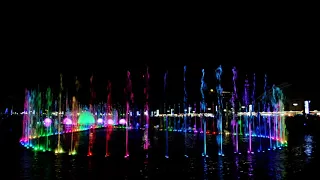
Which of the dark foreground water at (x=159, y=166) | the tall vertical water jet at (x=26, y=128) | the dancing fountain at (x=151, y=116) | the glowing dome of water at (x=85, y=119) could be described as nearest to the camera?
Answer: the dark foreground water at (x=159, y=166)

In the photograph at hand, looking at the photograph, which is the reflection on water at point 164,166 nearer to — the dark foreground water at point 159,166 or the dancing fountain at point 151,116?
the dark foreground water at point 159,166

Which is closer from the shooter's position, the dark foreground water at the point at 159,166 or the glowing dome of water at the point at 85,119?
the dark foreground water at the point at 159,166

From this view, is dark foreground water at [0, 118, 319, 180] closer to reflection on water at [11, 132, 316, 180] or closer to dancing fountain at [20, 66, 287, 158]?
reflection on water at [11, 132, 316, 180]

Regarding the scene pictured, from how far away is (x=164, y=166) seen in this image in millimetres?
10500

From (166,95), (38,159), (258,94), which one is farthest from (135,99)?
(38,159)

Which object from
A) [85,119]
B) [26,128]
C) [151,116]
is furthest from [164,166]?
[151,116]

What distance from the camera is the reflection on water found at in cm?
905

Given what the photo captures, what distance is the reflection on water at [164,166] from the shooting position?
29.7 feet

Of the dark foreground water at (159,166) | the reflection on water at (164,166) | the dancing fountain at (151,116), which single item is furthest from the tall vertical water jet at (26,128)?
the reflection on water at (164,166)

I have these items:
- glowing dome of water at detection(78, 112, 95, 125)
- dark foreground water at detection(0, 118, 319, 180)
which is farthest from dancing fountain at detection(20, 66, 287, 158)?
dark foreground water at detection(0, 118, 319, 180)

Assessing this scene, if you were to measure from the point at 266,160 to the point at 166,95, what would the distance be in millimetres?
56138

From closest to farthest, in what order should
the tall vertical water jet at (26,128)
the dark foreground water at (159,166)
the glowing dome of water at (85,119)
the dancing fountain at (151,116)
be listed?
the dark foreground water at (159,166), the tall vertical water jet at (26,128), the dancing fountain at (151,116), the glowing dome of water at (85,119)

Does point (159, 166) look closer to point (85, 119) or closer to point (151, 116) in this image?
point (85, 119)

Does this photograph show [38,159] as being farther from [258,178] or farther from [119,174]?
[258,178]
